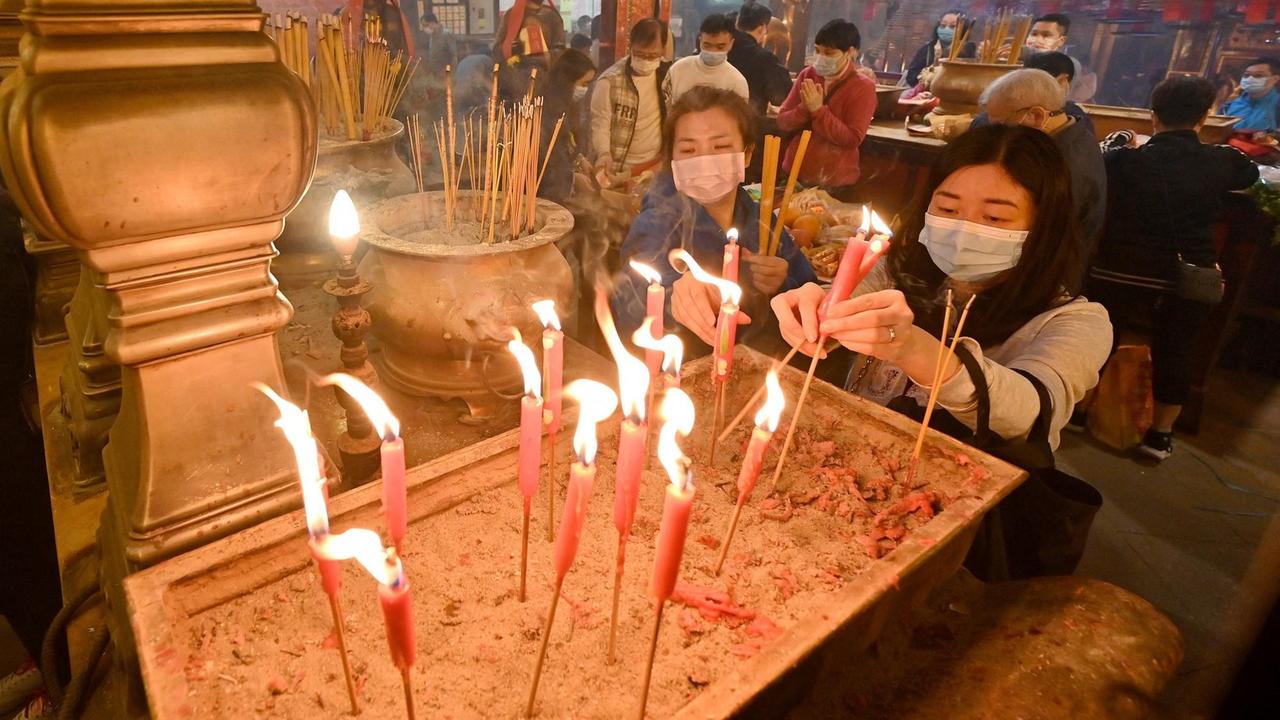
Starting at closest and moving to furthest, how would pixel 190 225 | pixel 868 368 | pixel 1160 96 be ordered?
pixel 190 225 < pixel 868 368 < pixel 1160 96

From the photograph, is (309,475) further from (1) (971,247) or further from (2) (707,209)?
(2) (707,209)

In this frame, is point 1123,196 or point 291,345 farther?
point 1123,196

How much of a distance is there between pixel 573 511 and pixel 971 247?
1.72 metres

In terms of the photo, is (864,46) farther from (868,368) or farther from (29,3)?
(29,3)

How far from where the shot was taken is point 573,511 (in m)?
1.04

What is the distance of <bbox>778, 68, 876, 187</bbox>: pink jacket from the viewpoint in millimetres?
5086

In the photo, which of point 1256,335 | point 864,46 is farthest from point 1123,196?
point 864,46

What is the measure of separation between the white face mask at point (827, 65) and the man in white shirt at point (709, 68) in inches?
26.7

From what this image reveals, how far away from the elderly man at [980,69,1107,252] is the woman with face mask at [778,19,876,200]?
1.24m

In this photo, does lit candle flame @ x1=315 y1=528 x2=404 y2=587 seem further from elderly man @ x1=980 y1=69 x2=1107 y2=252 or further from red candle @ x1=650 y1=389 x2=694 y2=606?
elderly man @ x1=980 y1=69 x2=1107 y2=252

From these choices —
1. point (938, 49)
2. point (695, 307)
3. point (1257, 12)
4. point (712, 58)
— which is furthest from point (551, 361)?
point (1257, 12)

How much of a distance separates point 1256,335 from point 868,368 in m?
5.13

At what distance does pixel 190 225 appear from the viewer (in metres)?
1.28

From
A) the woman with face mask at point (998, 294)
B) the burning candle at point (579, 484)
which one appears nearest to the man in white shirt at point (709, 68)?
the woman with face mask at point (998, 294)
